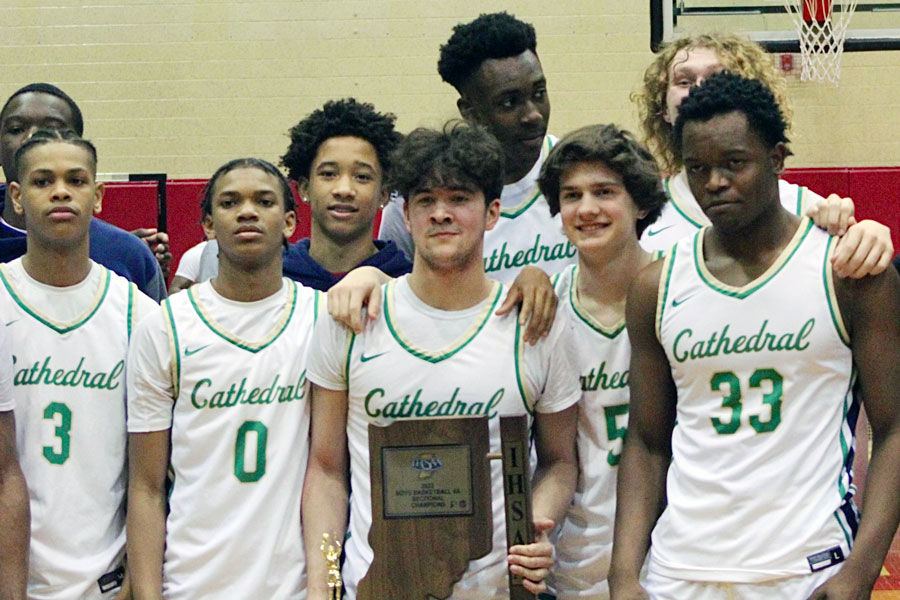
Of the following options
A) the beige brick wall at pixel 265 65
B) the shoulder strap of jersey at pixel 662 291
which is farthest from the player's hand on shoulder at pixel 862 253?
the beige brick wall at pixel 265 65

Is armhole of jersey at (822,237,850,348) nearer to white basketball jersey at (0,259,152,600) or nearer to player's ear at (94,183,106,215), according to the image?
white basketball jersey at (0,259,152,600)

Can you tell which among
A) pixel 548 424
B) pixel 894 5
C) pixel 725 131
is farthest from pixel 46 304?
pixel 894 5

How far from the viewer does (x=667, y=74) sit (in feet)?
12.2

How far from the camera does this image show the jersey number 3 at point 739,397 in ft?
8.46

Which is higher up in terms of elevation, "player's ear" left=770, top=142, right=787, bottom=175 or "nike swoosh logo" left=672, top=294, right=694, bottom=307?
"player's ear" left=770, top=142, right=787, bottom=175

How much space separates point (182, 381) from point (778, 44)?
5.30 meters

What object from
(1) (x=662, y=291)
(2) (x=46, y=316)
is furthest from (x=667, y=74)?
(2) (x=46, y=316)

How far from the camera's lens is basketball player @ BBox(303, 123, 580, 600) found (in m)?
2.81

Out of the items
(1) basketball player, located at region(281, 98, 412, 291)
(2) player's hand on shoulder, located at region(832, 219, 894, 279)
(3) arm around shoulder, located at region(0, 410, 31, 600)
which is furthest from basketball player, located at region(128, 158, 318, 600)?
(2) player's hand on shoulder, located at region(832, 219, 894, 279)

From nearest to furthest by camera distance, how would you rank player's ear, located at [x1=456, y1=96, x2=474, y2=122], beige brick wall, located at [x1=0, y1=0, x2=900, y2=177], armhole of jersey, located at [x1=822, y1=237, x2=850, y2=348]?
armhole of jersey, located at [x1=822, y1=237, x2=850, y2=348], player's ear, located at [x1=456, y1=96, x2=474, y2=122], beige brick wall, located at [x1=0, y1=0, x2=900, y2=177]

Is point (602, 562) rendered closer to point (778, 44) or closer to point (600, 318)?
point (600, 318)

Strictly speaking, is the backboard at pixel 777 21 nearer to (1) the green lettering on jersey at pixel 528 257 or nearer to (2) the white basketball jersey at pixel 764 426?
(1) the green lettering on jersey at pixel 528 257

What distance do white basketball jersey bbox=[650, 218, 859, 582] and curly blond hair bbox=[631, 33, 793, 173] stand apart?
104 centimetres

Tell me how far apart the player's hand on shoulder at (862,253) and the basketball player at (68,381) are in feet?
6.07
